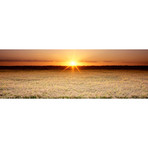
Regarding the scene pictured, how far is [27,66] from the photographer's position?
71.6 ft

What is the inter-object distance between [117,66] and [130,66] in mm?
1764

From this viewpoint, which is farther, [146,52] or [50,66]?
[50,66]

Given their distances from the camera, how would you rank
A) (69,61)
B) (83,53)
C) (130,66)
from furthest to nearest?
(130,66) → (69,61) → (83,53)

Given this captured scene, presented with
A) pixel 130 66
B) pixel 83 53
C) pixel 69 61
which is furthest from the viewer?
pixel 130 66

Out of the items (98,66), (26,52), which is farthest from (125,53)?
(26,52)

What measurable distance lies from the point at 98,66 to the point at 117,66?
262 cm

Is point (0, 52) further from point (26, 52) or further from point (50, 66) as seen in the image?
point (50, 66)

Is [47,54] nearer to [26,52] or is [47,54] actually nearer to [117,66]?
[26,52]

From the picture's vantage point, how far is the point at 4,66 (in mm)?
21750

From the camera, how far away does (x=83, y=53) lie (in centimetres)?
1805

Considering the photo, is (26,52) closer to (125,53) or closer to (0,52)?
(0,52)

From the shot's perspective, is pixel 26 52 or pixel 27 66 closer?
pixel 26 52

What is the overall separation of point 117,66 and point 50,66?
933cm

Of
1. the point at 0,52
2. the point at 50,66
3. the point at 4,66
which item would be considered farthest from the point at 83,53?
the point at 4,66
